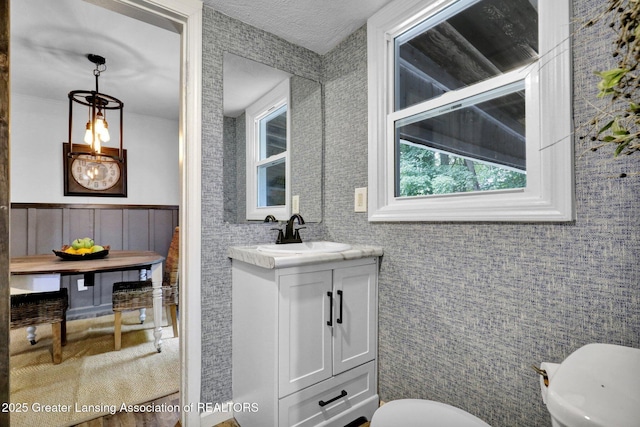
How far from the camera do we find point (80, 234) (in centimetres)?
345

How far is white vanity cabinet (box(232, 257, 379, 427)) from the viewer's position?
131cm

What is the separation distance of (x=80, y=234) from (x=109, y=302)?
0.87m

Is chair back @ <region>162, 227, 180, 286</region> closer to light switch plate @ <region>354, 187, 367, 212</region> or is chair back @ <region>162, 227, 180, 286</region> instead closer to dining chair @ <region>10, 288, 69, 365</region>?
dining chair @ <region>10, 288, 69, 365</region>

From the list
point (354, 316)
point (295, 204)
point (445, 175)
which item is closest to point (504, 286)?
point (445, 175)

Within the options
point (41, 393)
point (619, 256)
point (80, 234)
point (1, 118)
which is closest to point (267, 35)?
point (1, 118)

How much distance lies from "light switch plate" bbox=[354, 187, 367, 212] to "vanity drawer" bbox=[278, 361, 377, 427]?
0.88m

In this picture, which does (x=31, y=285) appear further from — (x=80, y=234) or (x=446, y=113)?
(x=446, y=113)

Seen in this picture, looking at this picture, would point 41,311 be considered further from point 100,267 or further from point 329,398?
point 329,398

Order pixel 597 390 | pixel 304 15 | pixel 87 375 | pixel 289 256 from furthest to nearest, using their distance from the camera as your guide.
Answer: pixel 87 375 < pixel 304 15 < pixel 289 256 < pixel 597 390

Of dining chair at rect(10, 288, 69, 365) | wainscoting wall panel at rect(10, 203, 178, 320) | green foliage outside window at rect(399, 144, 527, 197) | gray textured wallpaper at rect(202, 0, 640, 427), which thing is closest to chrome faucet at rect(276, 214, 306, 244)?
gray textured wallpaper at rect(202, 0, 640, 427)

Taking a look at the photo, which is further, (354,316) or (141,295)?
(141,295)

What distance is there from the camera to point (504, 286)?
48.2 inches

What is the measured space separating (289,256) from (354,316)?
537 mm

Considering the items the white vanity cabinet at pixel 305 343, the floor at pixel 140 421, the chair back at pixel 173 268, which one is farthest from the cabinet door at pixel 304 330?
the chair back at pixel 173 268
